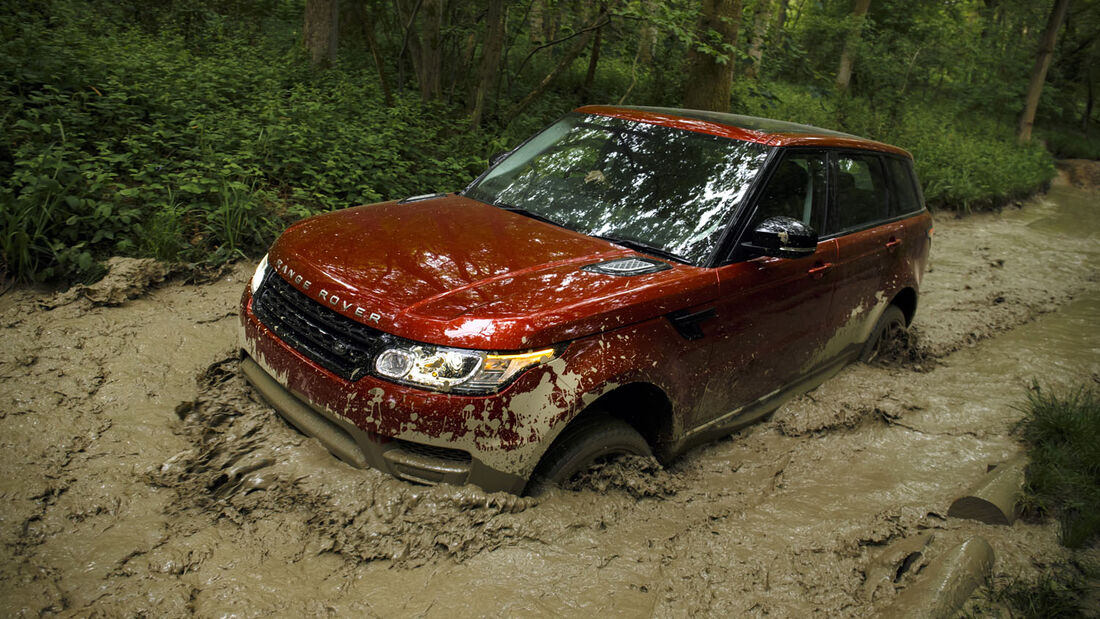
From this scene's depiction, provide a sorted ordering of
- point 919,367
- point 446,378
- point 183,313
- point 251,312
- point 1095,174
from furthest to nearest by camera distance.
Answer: point 1095,174, point 919,367, point 183,313, point 251,312, point 446,378

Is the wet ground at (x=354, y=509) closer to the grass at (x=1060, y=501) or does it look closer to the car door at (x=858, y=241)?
the grass at (x=1060, y=501)

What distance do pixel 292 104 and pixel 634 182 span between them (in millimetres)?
4930

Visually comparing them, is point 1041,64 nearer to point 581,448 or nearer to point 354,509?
point 581,448

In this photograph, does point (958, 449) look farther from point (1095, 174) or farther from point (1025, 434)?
point (1095, 174)

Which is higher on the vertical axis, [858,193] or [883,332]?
[858,193]

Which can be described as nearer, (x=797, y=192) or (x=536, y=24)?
(x=797, y=192)

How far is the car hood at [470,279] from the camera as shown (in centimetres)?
273

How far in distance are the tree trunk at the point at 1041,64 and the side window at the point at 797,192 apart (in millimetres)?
21273

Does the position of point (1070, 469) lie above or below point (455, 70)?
below

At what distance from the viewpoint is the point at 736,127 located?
4.13 m

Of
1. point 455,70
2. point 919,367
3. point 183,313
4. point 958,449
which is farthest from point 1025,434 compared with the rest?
point 455,70

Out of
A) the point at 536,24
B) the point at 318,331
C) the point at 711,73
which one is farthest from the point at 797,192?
the point at 536,24

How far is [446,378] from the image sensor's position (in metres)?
2.68

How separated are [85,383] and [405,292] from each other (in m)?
2.06
